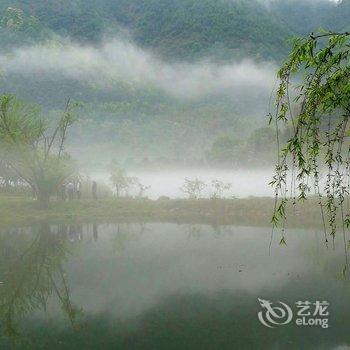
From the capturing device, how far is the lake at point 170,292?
1020 centimetres

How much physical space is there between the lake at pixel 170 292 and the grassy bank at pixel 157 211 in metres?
6.58

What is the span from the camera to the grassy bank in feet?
95.7

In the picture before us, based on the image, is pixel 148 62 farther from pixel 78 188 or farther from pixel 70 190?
pixel 70 190

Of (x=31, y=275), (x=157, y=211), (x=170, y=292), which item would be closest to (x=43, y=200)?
(x=157, y=211)

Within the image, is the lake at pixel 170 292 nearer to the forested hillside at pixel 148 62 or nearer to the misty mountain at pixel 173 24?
the forested hillside at pixel 148 62

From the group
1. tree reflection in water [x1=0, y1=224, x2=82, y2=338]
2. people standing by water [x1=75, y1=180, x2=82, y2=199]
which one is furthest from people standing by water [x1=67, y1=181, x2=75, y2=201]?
Answer: tree reflection in water [x1=0, y1=224, x2=82, y2=338]

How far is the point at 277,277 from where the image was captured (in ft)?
48.5

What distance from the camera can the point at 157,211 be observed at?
105 feet

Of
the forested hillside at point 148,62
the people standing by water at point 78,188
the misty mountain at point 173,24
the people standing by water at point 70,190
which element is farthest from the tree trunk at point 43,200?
the misty mountain at point 173,24

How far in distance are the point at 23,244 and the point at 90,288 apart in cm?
888

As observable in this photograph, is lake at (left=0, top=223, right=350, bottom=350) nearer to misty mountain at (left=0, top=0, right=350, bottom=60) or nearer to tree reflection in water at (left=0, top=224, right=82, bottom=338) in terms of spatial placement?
tree reflection in water at (left=0, top=224, right=82, bottom=338)

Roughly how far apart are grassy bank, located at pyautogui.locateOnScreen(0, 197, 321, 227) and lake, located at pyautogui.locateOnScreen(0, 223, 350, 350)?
658 centimetres

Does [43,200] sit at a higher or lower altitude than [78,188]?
lower

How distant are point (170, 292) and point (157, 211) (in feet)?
60.2
